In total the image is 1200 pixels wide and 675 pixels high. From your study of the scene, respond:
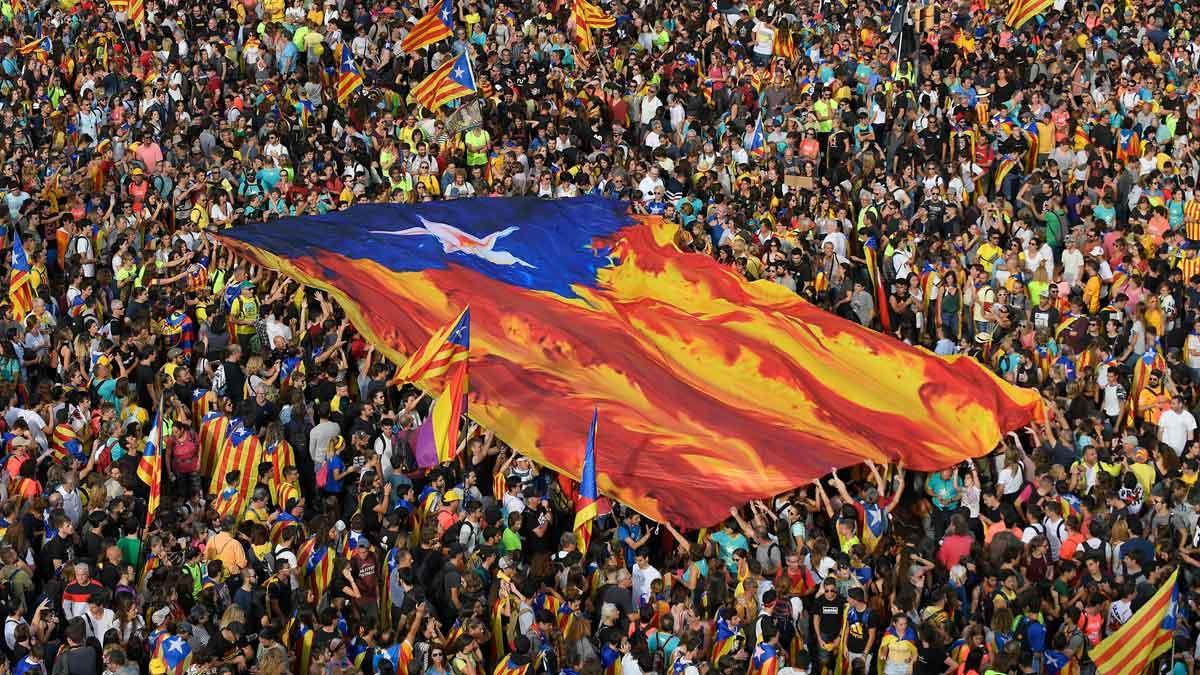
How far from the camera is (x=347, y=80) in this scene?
2802cm

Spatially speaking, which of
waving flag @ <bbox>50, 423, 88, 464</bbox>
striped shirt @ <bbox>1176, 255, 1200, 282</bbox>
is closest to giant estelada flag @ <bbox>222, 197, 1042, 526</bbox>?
waving flag @ <bbox>50, 423, 88, 464</bbox>

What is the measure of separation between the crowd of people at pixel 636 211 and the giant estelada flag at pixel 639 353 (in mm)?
366

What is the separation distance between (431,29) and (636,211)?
14.5 ft

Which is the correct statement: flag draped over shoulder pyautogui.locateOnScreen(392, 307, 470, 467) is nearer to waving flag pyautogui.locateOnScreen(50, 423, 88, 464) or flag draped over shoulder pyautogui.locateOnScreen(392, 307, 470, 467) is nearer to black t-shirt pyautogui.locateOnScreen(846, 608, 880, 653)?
waving flag pyautogui.locateOnScreen(50, 423, 88, 464)

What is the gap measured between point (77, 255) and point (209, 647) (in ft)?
28.2

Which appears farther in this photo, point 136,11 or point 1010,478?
point 136,11

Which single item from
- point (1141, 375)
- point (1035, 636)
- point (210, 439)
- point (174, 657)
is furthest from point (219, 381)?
point (1141, 375)

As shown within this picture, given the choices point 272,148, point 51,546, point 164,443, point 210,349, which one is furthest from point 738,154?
point 51,546

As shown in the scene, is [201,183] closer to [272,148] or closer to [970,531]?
[272,148]

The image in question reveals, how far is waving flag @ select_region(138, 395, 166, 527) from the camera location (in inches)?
733

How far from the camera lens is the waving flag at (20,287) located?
22.4m

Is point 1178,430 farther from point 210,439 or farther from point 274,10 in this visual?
point 274,10

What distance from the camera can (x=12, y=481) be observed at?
1902cm

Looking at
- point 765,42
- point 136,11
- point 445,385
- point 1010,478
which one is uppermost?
point 136,11
